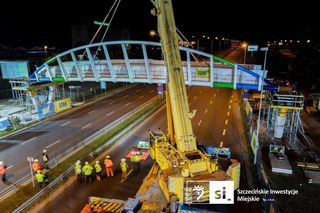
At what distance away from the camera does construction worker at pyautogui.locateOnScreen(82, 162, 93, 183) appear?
16.2 m

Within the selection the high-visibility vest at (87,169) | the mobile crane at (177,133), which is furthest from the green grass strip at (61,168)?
the mobile crane at (177,133)

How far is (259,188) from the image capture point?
16.0 m

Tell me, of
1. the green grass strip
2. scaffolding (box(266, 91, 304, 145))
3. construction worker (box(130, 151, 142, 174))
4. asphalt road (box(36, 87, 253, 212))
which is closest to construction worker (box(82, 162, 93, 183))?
asphalt road (box(36, 87, 253, 212))

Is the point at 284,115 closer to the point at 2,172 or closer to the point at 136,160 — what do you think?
the point at 136,160

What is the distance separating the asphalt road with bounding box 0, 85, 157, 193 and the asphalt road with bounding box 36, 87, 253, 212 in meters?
4.93

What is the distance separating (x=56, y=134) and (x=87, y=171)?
40.3ft

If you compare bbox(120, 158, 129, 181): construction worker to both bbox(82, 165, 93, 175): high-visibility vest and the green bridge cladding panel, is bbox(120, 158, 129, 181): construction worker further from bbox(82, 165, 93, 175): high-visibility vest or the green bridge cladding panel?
the green bridge cladding panel

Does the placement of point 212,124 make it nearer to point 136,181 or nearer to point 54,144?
point 136,181

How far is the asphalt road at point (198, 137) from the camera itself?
48.2ft

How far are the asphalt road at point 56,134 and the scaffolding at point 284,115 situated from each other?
1850cm

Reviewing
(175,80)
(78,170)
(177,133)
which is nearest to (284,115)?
(177,133)

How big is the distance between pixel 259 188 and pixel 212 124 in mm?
14173

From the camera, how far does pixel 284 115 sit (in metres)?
23.0

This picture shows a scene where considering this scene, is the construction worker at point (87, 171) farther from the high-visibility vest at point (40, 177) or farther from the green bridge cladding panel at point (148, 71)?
the green bridge cladding panel at point (148, 71)
